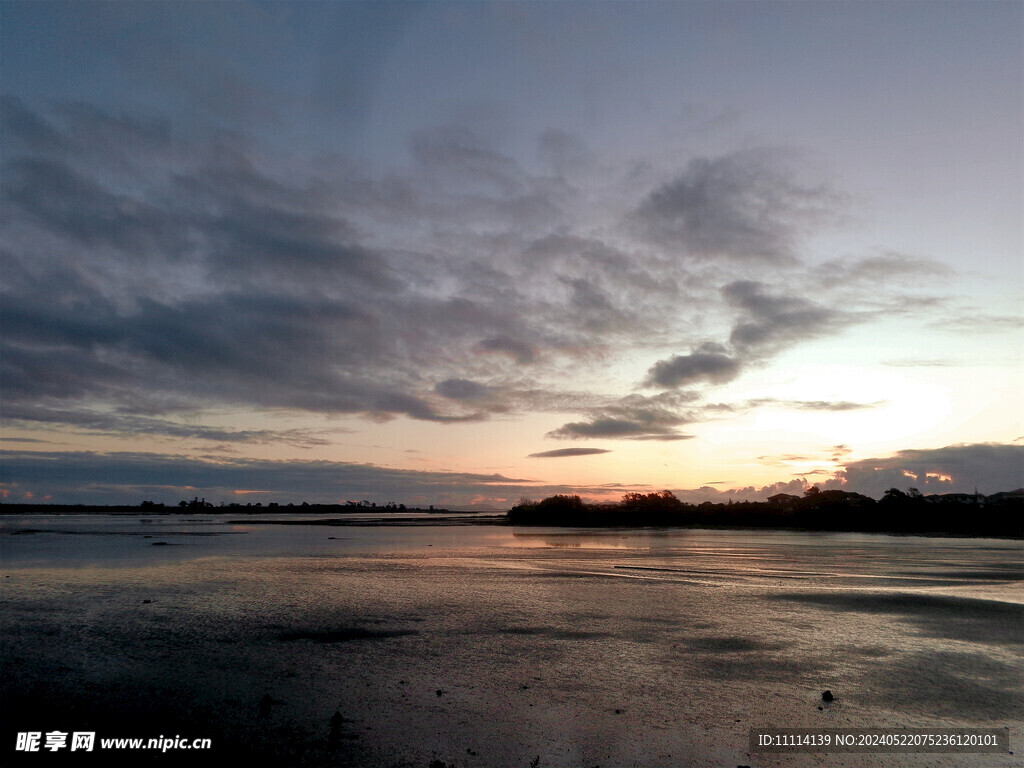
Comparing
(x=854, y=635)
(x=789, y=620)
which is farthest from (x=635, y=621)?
(x=854, y=635)

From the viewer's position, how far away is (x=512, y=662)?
49.0 ft

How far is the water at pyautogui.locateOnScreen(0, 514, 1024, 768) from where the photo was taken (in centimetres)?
1061

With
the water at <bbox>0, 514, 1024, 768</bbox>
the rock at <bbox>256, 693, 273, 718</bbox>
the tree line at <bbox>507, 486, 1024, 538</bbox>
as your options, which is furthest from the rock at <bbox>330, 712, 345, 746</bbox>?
Result: the tree line at <bbox>507, 486, 1024, 538</bbox>

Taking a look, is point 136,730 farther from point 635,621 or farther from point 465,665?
point 635,621

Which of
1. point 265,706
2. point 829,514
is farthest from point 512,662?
point 829,514

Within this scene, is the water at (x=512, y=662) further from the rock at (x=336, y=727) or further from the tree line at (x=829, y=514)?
the tree line at (x=829, y=514)

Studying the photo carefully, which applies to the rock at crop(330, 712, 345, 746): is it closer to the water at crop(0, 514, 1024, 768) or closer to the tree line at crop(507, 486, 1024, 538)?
the water at crop(0, 514, 1024, 768)

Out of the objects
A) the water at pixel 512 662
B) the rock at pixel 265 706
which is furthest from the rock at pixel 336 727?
the rock at pixel 265 706

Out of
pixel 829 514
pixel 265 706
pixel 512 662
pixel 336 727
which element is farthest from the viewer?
pixel 829 514

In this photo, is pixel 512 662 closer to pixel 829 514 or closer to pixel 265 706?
pixel 265 706

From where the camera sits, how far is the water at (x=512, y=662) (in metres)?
10.6

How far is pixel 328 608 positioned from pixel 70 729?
37.4 feet

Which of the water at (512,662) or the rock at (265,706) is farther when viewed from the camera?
the rock at (265,706)

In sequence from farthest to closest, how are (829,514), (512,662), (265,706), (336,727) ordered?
(829,514), (512,662), (265,706), (336,727)
